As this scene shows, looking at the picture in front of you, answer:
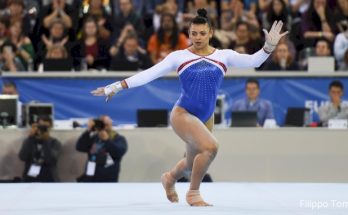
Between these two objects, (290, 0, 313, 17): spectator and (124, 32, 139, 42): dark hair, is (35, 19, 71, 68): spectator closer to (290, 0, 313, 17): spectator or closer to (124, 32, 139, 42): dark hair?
(124, 32, 139, 42): dark hair

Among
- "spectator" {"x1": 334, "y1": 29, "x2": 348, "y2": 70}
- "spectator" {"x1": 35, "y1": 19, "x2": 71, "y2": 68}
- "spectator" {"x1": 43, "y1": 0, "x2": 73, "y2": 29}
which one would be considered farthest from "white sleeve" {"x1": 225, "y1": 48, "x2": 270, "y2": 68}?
"spectator" {"x1": 43, "y1": 0, "x2": 73, "y2": 29}

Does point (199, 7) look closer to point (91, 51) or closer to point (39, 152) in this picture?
point (91, 51)

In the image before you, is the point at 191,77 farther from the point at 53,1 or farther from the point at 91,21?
the point at 53,1

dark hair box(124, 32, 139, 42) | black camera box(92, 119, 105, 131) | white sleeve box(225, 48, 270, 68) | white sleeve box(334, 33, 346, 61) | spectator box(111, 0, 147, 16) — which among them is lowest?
black camera box(92, 119, 105, 131)

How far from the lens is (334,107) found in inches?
512

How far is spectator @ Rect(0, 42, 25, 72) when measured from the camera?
564 inches

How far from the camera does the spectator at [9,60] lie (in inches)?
564

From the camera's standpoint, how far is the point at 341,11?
1541cm

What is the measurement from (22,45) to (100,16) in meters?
1.33

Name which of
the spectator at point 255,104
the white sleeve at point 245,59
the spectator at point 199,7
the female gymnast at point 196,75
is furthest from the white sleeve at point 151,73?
the spectator at point 199,7

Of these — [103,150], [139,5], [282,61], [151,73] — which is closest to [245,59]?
[151,73]
